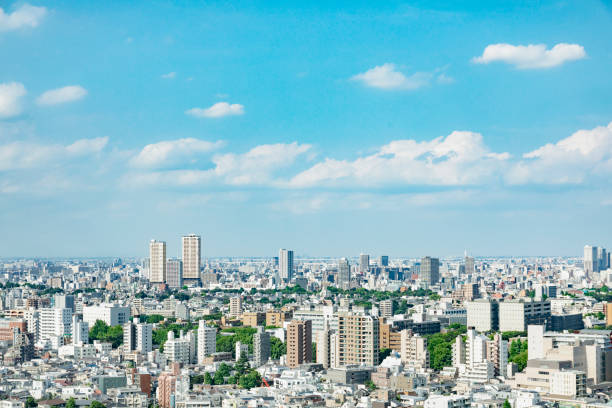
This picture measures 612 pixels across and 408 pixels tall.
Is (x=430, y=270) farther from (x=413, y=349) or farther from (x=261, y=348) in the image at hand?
(x=413, y=349)

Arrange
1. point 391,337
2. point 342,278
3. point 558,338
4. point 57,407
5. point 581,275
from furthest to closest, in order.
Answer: point 581,275
point 342,278
point 391,337
point 558,338
point 57,407

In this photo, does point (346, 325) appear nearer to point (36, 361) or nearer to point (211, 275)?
point (36, 361)

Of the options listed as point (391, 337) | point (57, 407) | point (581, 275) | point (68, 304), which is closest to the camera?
point (57, 407)

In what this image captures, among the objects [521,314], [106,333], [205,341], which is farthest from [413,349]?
[106,333]

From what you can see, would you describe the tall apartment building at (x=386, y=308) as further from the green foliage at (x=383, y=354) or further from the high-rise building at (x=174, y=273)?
the high-rise building at (x=174, y=273)

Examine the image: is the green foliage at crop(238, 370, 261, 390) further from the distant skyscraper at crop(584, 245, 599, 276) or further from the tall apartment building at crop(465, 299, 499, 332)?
the distant skyscraper at crop(584, 245, 599, 276)

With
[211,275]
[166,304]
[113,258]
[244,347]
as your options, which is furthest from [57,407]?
[113,258]

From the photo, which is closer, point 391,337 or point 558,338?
point 558,338
